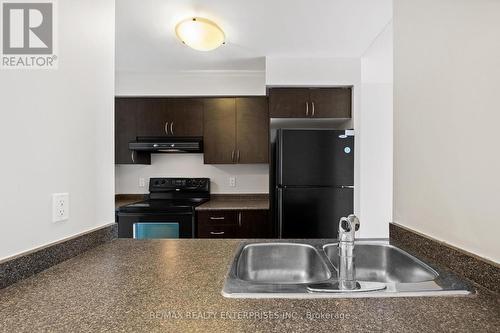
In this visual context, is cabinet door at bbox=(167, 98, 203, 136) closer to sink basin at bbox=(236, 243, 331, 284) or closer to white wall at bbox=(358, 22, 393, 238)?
white wall at bbox=(358, 22, 393, 238)

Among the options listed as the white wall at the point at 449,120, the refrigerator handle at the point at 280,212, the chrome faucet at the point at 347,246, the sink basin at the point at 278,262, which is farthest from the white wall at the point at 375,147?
the chrome faucet at the point at 347,246

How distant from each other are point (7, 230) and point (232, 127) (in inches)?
86.2

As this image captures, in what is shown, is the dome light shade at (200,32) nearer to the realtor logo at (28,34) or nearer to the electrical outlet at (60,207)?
the realtor logo at (28,34)

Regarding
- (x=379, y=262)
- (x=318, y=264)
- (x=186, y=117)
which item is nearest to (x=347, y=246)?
(x=318, y=264)

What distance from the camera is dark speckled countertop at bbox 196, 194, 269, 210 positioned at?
2496 millimetres

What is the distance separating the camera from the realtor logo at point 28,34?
766 mm

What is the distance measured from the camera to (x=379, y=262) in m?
1.11

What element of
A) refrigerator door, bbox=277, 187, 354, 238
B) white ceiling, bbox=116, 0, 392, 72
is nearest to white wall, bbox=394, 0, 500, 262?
white ceiling, bbox=116, 0, 392, 72

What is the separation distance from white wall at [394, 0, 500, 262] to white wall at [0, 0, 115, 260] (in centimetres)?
137

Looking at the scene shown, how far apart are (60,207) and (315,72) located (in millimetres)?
2507

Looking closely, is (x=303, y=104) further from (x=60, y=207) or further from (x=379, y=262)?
(x=60, y=207)

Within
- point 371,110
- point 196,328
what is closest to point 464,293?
point 196,328

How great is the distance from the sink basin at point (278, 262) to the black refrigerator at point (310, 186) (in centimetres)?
126

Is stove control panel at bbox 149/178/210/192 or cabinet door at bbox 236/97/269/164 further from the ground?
cabinet door at bbox 236/97/269/164
